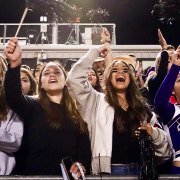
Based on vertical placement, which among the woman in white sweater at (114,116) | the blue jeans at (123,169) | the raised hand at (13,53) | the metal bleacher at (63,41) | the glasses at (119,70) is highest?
the metal bleacher at (63,41)

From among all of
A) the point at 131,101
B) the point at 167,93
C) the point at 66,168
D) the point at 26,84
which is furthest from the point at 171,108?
the point at 26,84

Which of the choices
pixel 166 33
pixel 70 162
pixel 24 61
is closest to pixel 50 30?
pixel 24 61

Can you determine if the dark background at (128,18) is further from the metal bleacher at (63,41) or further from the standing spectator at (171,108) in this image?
the standing spectator at (171,108)

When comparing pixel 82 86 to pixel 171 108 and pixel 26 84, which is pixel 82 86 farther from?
pixel 26 84

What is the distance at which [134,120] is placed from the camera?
2994 mm

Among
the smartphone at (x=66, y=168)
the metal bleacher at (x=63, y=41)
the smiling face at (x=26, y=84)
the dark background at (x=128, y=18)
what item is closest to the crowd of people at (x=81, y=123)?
the smartphone at (x=66, y=168)

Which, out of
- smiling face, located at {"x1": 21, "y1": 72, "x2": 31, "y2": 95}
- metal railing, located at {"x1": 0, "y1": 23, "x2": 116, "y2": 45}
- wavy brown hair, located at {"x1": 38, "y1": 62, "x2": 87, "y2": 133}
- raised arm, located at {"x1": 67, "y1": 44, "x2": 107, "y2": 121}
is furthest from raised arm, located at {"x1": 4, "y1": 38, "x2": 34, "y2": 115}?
metal railing, located at {"x1": 0, "y1": 23, "x2": 116, "y2": 45}

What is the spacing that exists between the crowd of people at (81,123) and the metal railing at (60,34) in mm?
8821

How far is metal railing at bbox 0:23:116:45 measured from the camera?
11.9 m

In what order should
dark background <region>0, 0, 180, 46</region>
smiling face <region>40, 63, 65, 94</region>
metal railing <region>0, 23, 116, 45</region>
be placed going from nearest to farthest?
smiling face <region>40, 63, 65, 94</region>, metal railing <region>0, 23, 116, 45</region>, dark background <region>0, 0, 180, 46</region>

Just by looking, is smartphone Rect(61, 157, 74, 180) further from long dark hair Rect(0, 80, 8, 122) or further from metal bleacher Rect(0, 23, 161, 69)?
metal bleacher Rect(0, 23, 161, 69)

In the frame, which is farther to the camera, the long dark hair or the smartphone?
the long dark hair

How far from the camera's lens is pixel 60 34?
472 inches

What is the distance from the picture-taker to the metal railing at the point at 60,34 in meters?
11.9
